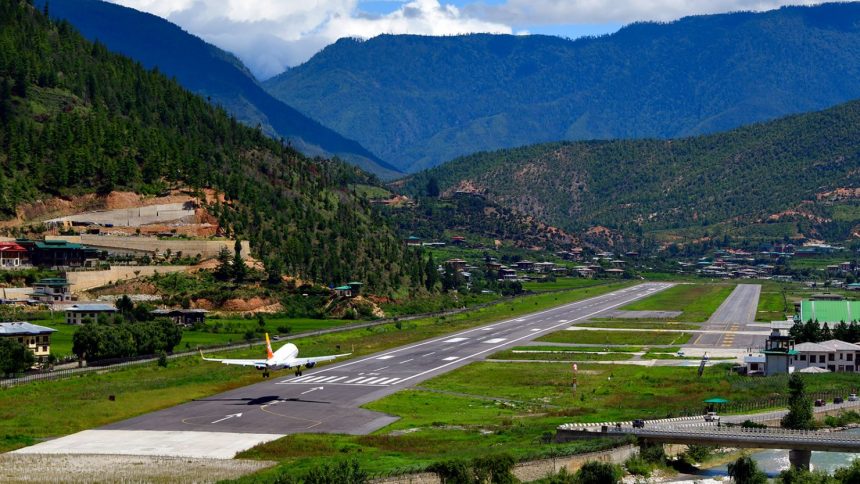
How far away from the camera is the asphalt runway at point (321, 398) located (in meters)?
102

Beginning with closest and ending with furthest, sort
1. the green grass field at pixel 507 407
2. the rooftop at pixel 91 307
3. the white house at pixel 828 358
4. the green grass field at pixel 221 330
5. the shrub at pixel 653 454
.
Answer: the green grass field at pixel 507 407, the shrub at pixel 653 454, the white house at pixel 828 358, the green grass field at pixel 221 330, the rooftop at pixel 91 307

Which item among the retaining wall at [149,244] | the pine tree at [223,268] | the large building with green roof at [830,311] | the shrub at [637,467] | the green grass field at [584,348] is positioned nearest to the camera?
the shrub at [637,467]

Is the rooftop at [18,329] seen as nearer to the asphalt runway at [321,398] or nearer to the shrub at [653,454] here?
the asphalt runway at [321,398]

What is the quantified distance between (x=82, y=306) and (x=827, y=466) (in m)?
94.4

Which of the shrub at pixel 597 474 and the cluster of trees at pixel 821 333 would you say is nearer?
the shrub at pixel 597 474

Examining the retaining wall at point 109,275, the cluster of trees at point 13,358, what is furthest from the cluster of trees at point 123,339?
the retaining wall at point 109,275

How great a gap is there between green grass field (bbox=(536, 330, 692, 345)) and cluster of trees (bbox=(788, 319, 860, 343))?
24852mm

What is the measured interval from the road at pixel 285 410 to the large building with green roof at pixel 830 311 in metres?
41.6

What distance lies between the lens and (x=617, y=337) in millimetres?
174750

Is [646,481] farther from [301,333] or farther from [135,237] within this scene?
[135,237]

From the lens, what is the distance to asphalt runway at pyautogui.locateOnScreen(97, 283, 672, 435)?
10212 cm

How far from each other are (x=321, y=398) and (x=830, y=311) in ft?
249

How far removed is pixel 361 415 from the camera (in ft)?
351

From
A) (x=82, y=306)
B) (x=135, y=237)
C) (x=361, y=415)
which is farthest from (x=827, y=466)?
(x=135, y=237)
